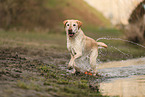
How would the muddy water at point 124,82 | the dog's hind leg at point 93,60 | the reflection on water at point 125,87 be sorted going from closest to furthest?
the reflection on water at point 125,87 → the muddy water at point 124,82 → the dog's hind leg at point 93,60

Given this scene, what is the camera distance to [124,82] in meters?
6.49

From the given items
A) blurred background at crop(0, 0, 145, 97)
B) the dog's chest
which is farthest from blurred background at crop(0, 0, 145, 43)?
the dog's chest

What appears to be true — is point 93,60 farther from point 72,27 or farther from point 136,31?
point 136,31

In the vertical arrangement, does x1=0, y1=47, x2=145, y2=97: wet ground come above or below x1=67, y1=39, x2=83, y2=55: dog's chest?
below

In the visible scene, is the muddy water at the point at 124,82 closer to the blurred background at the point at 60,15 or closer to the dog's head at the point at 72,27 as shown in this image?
the dog's head at the point at 72,27

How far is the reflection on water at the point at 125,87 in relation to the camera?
519 centimetres

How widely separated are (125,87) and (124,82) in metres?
0.70

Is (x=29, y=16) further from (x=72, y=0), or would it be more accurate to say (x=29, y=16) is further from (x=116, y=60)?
(x=116, y=60)

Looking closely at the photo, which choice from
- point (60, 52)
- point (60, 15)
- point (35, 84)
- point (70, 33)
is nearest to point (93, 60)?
point (70, 33)

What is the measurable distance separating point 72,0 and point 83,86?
30758 mm

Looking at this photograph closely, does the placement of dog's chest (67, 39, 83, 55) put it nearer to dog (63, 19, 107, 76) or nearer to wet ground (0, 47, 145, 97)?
dog (63, 19, 107, 76)

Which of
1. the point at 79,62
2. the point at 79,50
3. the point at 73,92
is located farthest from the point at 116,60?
the point at 73,92

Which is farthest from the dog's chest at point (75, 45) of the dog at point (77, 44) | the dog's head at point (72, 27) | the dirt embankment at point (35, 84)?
the dirt embankment at point (35, 84)

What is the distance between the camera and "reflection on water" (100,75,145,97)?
5191mm
